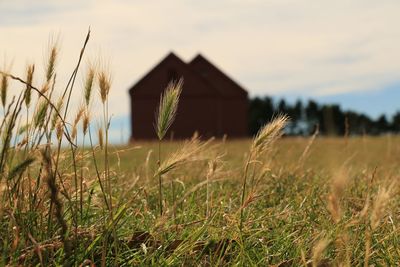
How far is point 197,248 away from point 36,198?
66cm

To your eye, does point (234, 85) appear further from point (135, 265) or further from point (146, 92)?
point (135, 265)

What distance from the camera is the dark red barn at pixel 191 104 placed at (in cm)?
3703

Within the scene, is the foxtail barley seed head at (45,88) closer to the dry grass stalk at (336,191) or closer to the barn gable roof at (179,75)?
the dry grass stalk at (336,191)

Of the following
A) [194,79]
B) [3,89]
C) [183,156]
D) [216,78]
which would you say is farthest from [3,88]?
[216,78]

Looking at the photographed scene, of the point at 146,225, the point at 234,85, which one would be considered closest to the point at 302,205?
the point at 146,225

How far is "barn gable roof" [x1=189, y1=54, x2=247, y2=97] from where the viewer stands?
41034 millimetres

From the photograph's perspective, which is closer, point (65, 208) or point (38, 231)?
point (38, 231)

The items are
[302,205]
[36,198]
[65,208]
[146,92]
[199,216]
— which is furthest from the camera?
[146,92]

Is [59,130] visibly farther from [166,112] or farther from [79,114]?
[166,112]

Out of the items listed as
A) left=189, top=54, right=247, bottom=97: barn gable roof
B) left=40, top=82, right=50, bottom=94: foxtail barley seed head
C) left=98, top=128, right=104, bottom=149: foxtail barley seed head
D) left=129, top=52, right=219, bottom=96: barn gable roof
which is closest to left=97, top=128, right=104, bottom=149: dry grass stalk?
left=98, top=128, right=104, bottom=149: foxtail barley seed head

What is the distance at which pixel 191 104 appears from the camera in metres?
38.2

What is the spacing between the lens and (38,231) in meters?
2.14

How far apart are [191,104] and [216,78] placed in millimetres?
4840

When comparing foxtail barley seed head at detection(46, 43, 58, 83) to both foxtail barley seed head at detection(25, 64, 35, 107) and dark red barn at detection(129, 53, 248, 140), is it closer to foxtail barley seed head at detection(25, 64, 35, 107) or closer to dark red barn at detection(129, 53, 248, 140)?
foxtail barley seed head at detection(25, 64, 35, 107)
